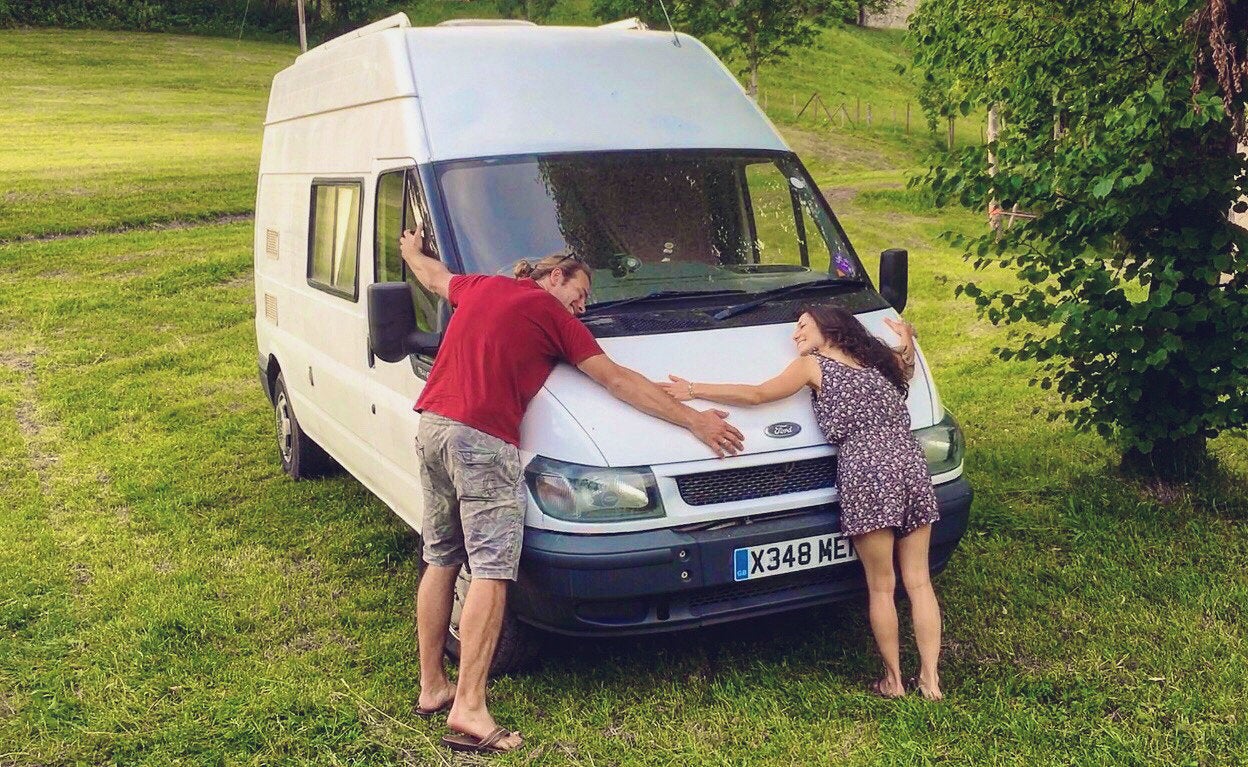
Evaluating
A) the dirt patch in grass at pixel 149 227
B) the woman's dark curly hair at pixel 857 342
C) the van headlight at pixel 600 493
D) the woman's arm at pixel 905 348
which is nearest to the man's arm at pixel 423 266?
the van headlight at pixel 600 493

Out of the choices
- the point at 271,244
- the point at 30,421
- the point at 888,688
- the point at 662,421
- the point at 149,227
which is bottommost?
the point at 30,421

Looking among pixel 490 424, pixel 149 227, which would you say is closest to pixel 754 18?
pixel 149 227

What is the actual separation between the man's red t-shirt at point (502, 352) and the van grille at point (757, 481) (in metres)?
0.60

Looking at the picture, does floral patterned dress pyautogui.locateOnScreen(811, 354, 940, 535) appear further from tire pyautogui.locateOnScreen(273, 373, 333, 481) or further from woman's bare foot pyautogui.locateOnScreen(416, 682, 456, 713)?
tire pyautogui.locateOnScreen(273, 373, 333, 481)

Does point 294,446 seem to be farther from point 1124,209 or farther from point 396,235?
point 1124,209

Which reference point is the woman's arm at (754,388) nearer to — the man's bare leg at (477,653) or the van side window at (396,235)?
the man's bare leg at (477,653)

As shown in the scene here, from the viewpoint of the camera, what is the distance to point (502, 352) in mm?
4305

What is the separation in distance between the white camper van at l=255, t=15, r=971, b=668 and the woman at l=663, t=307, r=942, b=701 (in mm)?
90

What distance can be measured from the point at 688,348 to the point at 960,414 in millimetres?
4724

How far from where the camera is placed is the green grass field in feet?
14.2

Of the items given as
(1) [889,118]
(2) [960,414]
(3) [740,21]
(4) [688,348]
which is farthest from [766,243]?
(1) [889,118]

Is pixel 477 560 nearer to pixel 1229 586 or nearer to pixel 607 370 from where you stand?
pixel 607 370

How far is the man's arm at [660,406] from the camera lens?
430 cm

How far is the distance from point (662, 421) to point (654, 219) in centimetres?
129
